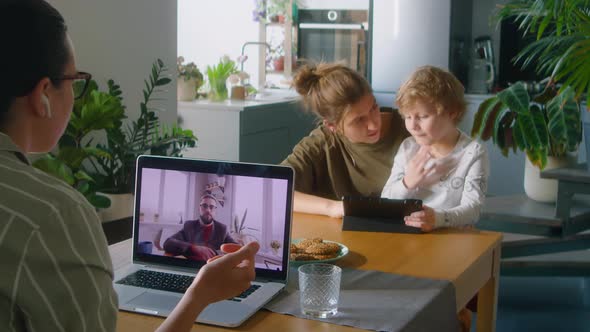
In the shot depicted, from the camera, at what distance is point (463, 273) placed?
1.67 meters

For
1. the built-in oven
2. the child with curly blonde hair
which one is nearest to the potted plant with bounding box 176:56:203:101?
the built-in oven

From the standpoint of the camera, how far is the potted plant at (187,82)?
4613mm

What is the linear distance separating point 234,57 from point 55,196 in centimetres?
487

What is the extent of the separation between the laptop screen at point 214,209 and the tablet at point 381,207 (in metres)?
0.55

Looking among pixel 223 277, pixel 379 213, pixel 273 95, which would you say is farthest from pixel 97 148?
pixel 273 95

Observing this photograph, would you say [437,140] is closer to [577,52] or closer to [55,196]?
[577,52]

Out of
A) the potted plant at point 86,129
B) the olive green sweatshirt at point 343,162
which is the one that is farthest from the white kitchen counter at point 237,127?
the olive green sweatshirt at point 343,162

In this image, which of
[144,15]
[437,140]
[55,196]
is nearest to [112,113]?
[144,15]

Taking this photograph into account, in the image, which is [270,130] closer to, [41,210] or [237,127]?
[237,127]

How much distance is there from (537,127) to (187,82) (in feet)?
7.00

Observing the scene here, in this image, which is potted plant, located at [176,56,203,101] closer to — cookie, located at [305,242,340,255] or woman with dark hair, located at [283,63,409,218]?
woman with dark hair, located at [283,63,409,218]

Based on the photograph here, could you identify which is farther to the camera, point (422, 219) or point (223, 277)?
point (422, 219)

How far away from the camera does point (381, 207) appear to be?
6.57ft

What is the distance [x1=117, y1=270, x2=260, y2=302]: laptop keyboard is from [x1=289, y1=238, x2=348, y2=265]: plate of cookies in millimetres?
220
